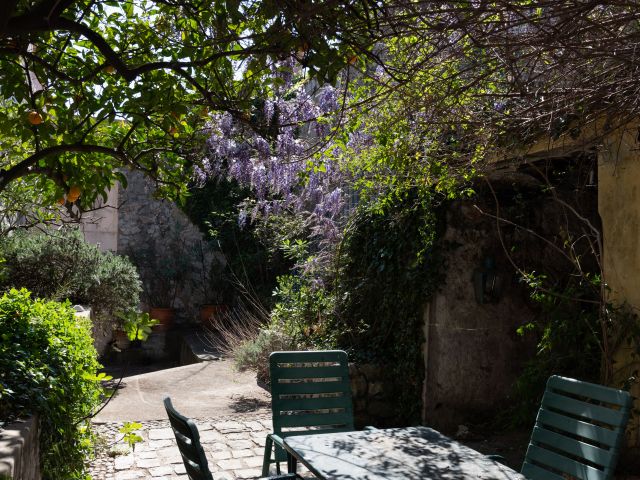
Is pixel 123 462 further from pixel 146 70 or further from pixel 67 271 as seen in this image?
pixel 67 271

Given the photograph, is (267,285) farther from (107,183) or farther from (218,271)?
(107,183)

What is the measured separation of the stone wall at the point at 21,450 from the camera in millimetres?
2090

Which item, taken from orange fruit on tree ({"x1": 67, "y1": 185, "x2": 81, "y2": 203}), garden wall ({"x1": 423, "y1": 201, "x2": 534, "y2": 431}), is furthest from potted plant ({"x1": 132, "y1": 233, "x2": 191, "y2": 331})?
orange fruit on tree ({"x1": 67, "y1": 185, "x2": 81, "y2": 203})

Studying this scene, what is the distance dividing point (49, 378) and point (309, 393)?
1474 millimetres

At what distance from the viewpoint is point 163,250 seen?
41.7 feet

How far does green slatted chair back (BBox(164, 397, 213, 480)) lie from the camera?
2.21m

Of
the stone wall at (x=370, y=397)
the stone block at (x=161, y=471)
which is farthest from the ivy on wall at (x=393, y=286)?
the stone block at (x=161, y=471)

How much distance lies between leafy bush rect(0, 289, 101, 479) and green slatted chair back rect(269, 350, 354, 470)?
3.34ft

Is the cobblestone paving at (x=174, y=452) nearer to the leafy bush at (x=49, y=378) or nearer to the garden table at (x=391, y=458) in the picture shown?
the leafy bush at (x=49, y=378)

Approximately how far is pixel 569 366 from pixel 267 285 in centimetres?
730

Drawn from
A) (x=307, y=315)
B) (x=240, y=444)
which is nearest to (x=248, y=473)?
(x=240, y=444)

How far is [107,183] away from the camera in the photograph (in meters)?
3.61

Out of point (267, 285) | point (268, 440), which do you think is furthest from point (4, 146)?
point (267, 285)

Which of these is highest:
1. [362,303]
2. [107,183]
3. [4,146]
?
[4,146]
